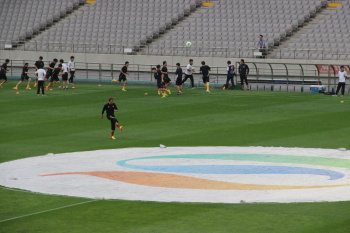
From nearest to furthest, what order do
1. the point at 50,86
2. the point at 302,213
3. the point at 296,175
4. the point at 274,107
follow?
the point at 302,213 → the point at 296,175 → the point at 274,107 → the point at 50,86

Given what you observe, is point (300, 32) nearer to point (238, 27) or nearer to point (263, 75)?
point (238, 27)

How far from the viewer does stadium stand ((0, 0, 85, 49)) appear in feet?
219

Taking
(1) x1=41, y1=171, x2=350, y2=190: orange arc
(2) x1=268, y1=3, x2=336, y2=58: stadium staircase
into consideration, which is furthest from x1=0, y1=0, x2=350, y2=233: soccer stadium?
(2) x1=268, y1=3, x2=336, y2=58: stadium staircase

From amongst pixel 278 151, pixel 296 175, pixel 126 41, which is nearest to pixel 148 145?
pixel 278 151

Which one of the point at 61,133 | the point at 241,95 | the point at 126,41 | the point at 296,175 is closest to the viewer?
the point at 296,175

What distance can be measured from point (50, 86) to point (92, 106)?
486 inches

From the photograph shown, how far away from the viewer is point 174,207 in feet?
54.8

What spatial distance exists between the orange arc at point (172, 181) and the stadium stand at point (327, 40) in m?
34.6

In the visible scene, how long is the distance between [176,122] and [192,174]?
1159cm

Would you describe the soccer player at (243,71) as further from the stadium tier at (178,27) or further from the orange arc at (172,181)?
the orange arc at (172,181)

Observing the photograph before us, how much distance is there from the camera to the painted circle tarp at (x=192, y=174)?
1809 centimetres

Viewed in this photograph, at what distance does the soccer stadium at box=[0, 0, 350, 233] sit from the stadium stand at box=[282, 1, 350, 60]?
10 cm

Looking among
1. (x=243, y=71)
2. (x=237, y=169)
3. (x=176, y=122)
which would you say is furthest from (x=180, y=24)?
(x=237, y=169)

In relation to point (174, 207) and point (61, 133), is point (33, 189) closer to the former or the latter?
point (174, 207)
